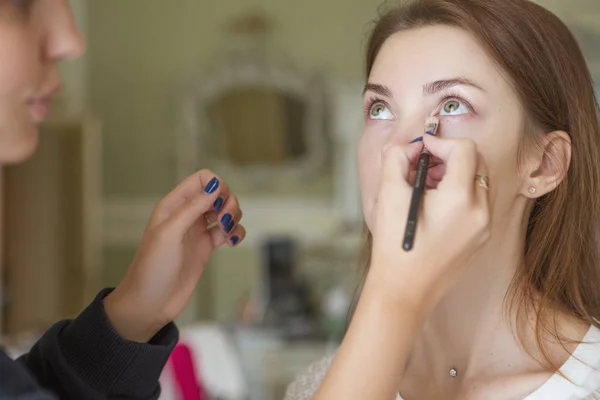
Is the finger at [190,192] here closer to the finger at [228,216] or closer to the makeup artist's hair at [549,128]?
the finger at [228,216]

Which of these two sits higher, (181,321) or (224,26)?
(224,26)

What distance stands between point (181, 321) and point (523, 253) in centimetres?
362

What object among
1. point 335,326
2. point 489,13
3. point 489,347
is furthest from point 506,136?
point 335,326

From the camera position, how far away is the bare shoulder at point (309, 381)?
1.17 meters

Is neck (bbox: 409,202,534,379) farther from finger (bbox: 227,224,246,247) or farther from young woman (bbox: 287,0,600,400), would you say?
finger (bbox: 227,224,246,247)

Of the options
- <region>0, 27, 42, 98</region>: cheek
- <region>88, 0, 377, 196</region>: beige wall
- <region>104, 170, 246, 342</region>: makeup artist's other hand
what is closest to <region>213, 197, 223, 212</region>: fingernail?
<region>104, 170, 246, 342</region>: makeup artist's other hand

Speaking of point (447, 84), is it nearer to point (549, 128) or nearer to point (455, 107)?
point (455, 107)

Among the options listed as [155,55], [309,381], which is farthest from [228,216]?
[155,55]

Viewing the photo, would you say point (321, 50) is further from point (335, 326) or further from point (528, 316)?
point (528, 316)

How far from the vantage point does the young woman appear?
3.23 ft

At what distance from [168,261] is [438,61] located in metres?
0.43

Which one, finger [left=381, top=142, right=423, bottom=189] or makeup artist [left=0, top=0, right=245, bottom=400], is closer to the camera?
finger [left=381, top=142, right=423, bottom=189]

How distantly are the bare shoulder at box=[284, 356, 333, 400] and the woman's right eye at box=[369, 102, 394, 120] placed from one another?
1.28 ft

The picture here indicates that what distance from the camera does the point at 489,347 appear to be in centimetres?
104
